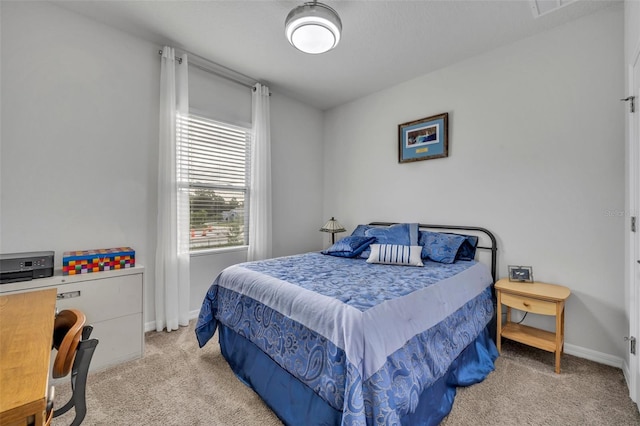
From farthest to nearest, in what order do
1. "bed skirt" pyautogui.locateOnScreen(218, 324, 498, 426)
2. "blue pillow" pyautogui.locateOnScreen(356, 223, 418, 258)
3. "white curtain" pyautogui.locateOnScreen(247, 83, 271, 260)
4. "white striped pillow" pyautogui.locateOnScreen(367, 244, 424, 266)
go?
"white curtain" pyautogui.locateOnScreen(247, 83, 271, 260) → "blue pillow" pyautogui.locateOnScreen(356, 223, 418, 258) → "white striped pillow" pyautogui.locateOnScreen(367, 244, 424, 266) → "bed skirt" pyautogui.locateOnScreen(218, 324, 498, 426)

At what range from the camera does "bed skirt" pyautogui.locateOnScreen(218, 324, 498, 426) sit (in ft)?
4.78

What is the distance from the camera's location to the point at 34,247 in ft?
7.41

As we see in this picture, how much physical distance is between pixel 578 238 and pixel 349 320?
7.39 ft

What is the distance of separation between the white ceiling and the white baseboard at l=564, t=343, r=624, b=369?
275 cm

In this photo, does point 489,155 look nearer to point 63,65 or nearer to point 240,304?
point 240,304

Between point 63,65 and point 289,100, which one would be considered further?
point 289,100

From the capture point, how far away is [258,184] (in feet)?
11.7

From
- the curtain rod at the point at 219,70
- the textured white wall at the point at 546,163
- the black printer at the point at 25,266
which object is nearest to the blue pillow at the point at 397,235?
the textured white wall at the point at 546,163

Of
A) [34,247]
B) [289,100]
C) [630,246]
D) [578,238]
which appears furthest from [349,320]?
[289,100]

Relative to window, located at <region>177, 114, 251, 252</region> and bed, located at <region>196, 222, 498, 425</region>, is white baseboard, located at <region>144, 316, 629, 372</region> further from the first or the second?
window, located at <region>177, 114, 251, 252</region>

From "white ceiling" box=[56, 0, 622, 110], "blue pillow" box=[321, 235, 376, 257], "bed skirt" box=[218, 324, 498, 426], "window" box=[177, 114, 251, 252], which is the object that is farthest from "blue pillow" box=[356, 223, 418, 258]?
"white ceiling" box=[56, 0, 622, 110]

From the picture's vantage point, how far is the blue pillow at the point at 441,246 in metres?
2.72

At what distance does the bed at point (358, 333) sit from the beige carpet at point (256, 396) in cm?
10

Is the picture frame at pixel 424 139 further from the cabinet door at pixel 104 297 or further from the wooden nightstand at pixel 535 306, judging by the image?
the cabinet door at pixel 104 297
